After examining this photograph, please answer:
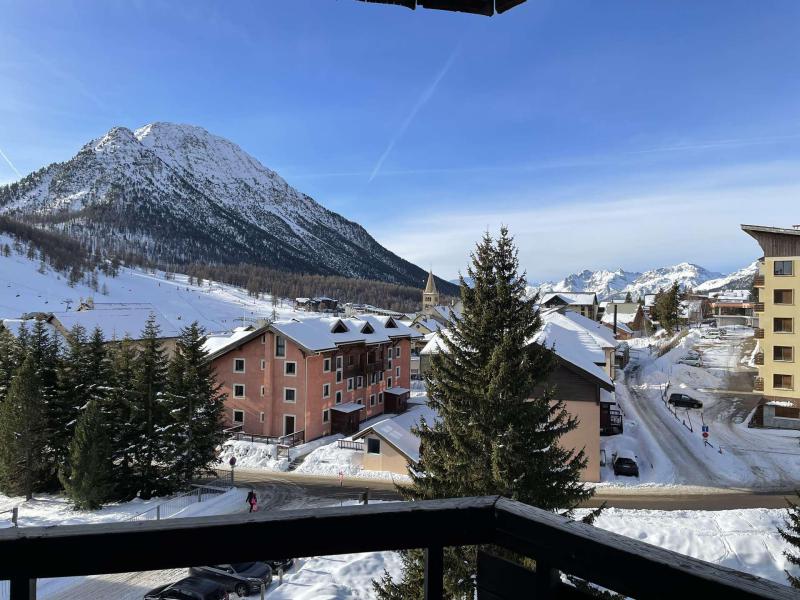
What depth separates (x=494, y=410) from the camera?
13547mm

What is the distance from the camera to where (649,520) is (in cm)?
→ 2138

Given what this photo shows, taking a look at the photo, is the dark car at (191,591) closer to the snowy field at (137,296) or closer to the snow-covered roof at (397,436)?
the snow-covered roof at (397,436)

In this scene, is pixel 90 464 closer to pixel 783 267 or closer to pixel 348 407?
pixel 348 407

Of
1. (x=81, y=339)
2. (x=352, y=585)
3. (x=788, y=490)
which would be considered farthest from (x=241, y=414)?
(x=788, y=490)

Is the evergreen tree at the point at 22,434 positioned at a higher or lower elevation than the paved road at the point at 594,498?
higher

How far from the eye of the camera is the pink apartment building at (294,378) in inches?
1510

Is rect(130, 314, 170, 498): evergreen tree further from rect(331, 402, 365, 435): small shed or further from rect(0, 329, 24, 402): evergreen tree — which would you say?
rect(331, 402, 365, 435): small shed

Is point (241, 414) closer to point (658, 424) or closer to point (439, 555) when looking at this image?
point (658, 424)

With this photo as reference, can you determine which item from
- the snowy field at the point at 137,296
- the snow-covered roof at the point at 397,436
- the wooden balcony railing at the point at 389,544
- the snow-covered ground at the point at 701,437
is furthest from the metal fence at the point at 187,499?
the snowy field at the point at 137,296

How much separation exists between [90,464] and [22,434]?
6.00 m

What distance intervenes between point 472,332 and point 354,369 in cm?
3055

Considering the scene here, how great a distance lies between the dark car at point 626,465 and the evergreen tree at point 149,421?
25.4 m

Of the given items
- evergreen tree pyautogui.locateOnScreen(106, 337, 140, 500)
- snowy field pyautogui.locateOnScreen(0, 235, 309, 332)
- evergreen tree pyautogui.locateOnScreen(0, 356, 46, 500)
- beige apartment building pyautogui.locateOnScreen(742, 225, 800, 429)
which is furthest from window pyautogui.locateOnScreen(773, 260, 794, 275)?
snowy field pyautogui.locateOnScreen(0, 235, 309, 332)

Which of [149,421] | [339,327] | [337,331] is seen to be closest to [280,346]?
[337,331]
